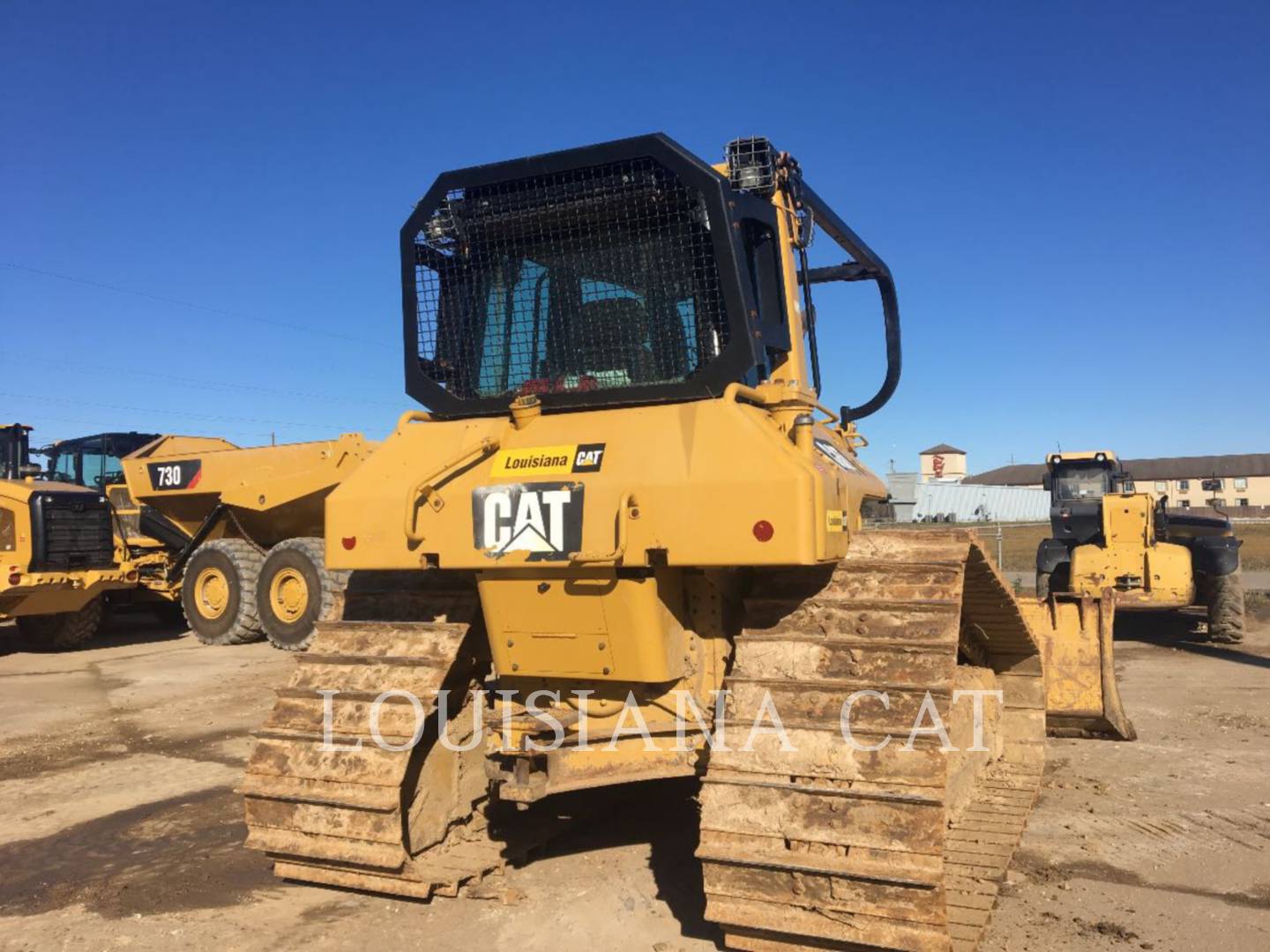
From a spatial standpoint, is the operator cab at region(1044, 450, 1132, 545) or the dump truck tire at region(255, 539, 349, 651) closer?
the dump truck tire at region(255, 539, 349, 651)

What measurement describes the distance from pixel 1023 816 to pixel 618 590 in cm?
263

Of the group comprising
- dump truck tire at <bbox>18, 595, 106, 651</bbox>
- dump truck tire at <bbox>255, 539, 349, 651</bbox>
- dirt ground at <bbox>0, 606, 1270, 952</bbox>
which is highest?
dump truck tire at <bbox>255, 539, 349, 651</bbox>

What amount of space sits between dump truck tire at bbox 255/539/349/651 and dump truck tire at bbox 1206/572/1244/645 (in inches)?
398

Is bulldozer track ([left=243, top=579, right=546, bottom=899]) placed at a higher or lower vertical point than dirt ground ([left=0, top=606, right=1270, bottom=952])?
higher

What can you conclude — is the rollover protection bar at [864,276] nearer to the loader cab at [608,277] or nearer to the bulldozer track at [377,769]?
the loader cab at [608,277]

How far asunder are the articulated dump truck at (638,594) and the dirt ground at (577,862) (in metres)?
0.22

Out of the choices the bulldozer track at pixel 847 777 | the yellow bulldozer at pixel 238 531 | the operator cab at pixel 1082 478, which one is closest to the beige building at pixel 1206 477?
the operator cab at pixel 1082 478

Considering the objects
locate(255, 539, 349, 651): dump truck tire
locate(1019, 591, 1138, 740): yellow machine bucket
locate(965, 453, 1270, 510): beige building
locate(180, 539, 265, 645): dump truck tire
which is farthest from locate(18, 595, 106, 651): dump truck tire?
locate(965, 453, 1270, 510): beige building

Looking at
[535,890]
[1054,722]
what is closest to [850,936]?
[535,890]

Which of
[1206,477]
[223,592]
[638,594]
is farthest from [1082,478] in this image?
[1206,477]

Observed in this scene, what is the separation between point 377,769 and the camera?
404 cm

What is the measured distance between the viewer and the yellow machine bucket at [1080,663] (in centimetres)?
671

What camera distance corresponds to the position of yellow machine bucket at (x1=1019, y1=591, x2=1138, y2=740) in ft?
22.0

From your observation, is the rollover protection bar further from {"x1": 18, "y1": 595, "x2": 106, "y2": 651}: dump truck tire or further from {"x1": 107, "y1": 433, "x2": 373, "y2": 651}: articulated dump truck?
{"x1": 18, "y1": 595, "x2": 106, "y2": 651}: dump truck tire
